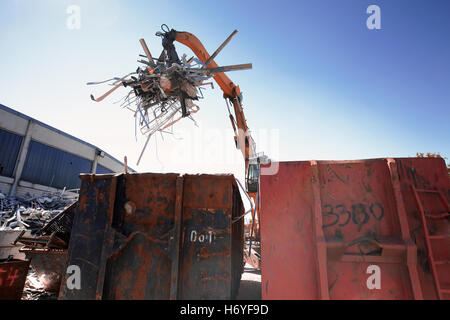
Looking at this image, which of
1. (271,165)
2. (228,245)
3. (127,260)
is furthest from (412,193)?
(127,260)

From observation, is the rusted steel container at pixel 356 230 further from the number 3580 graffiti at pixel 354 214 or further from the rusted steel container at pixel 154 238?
the rusted steel container at pixel 154 238

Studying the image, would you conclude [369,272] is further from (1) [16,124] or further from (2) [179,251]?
(1) [16,124]

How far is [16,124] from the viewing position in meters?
13.3

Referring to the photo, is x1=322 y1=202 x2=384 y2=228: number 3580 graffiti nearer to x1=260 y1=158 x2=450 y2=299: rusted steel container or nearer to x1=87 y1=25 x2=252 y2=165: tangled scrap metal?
x1=260 y1=158 x2=450 y2=299: rusted steel container

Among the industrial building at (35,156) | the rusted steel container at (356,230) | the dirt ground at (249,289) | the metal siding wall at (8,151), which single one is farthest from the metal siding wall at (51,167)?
the rusted steel container at (356,230)

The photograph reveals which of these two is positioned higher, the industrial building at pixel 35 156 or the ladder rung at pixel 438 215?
the industrial building at pixel 35 156

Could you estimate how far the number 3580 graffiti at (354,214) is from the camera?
2439 millimetres

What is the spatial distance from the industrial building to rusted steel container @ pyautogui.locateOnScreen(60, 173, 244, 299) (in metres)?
14.3

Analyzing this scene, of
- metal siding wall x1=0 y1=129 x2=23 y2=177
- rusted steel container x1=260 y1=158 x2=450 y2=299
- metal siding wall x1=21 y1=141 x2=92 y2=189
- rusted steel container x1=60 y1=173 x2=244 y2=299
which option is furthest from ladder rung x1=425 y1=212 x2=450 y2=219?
metal siding wall x1=21 y1=141 x2=92 y2=189

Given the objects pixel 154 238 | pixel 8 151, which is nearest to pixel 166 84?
pixel 154 238

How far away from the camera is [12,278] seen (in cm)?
341

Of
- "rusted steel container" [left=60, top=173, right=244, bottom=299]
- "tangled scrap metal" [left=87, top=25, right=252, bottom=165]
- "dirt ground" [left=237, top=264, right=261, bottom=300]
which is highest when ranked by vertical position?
"tangled scrap metal" [left=87, top=25, right=252, bottom=165]

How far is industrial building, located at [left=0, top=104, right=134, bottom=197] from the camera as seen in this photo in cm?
1273

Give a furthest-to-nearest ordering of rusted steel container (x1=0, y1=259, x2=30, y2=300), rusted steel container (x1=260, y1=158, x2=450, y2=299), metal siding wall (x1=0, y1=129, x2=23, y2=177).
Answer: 1. metal siding wall (x1=0, y1=129, x2=23, y2=177)
2. rusted steel container (x1=0, y1=259, x2=30, y2=300)
3. rusted steel container (x1=260, y1=158, x2=450, y2=299)
